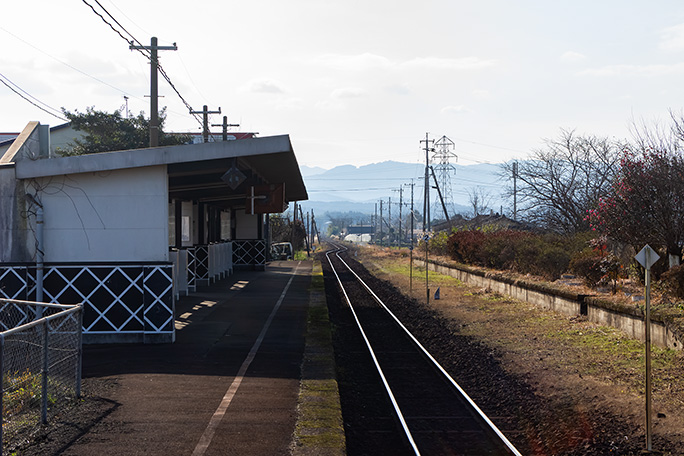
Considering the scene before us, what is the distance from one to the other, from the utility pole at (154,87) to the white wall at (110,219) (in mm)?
6267

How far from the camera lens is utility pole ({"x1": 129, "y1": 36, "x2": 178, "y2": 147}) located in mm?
19453

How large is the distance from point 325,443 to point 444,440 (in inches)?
73.4

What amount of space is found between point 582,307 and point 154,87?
13.7 metres

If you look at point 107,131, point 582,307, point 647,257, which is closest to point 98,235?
point 647,257

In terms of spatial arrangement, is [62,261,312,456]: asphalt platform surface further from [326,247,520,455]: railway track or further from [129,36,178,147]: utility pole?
[129,36,178,147]: utility pole

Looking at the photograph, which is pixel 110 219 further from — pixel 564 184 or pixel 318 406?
pixel 564 184

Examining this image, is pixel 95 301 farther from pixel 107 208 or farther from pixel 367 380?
pixel 367 380

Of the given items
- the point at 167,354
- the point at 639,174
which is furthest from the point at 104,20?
the point at 639,174

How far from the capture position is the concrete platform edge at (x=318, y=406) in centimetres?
734

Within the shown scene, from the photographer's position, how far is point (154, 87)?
20141 millimetres

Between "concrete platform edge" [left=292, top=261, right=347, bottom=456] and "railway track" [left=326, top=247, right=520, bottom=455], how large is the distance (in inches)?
23.1

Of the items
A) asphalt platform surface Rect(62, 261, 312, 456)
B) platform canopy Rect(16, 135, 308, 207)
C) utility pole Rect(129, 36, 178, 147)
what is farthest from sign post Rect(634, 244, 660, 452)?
utility pole Rect(129, 36, 178, 147)

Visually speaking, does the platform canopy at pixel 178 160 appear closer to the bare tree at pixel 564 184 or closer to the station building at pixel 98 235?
the station building at pixel 98 235

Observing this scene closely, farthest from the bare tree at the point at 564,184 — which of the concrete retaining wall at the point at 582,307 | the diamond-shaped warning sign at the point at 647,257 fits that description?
the diamond-shaped warning sign at the point at 647,257
